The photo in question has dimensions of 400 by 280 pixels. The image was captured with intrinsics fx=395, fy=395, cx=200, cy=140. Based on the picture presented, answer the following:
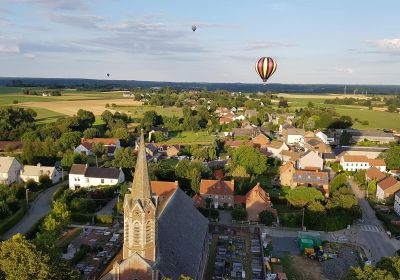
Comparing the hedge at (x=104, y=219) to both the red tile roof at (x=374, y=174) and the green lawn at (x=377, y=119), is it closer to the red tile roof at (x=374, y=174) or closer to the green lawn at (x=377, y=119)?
the red tile roof at (x=374, y=174)

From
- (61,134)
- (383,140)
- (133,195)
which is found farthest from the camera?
(383,140)

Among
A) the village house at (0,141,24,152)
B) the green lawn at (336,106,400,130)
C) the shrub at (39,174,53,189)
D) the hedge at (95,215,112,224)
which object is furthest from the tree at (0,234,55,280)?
the green lawn at (336,106,400,130)

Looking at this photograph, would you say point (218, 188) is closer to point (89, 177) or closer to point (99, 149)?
point (89, 177)

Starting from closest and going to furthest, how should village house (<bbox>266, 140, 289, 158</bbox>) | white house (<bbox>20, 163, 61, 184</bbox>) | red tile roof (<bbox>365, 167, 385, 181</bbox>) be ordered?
white house (<bbox>20, 163, 61, 184</bbox>) → red tile roof (<bbox>365, 167, 385, 181</bbox>) → village house (<bbox>266, 140, 289, 158</bbox>)

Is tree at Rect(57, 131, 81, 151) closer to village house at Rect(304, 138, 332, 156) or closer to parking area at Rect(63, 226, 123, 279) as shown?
parking area at Rect(63, 226, 123, 279)

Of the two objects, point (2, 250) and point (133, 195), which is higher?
point (133, 195)

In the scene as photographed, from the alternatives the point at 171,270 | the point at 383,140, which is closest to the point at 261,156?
the point at 171,270

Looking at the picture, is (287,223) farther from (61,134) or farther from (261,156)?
(61,134)
